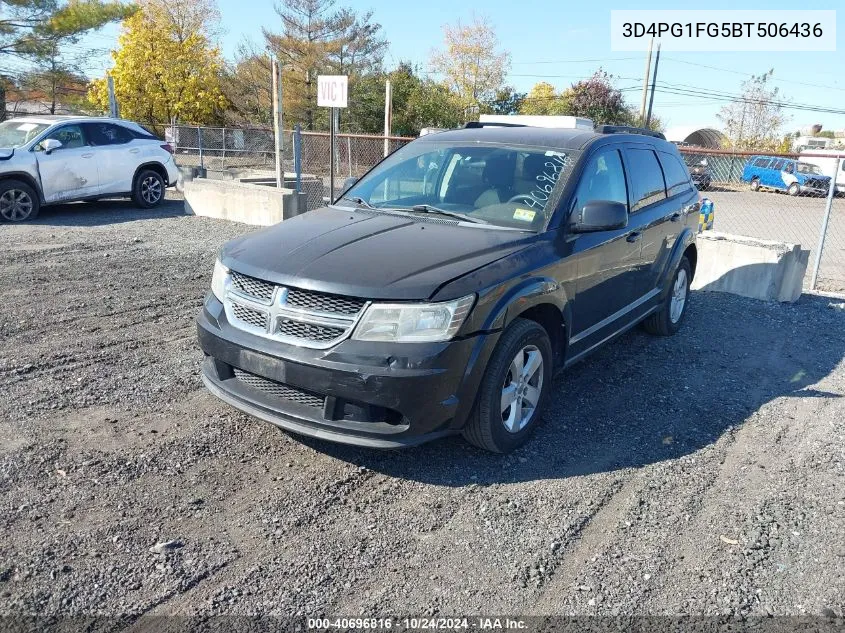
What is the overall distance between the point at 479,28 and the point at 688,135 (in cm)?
1548

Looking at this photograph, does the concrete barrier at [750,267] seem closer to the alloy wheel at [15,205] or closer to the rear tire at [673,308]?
the rear tire at [673,308]

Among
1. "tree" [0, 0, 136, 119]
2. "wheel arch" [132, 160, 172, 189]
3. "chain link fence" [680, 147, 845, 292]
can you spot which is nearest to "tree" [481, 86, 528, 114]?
"chain link fence" [680, 147, 845, 292]

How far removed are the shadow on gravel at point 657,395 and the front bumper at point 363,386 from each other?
1.61ft

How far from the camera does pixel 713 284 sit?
335 inches

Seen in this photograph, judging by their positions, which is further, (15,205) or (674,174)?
(15,205)

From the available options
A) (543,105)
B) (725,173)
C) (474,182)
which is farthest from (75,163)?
(543,105)

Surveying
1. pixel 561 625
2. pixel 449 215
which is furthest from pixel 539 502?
pixel 449 215

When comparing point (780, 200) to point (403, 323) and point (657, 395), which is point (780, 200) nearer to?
point (657, 395)

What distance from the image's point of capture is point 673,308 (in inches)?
255

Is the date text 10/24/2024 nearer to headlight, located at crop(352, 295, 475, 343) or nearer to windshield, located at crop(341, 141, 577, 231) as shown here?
headlight, located at crop(352, 295, 475, 343)

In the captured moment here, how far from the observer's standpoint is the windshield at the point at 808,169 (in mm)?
29619

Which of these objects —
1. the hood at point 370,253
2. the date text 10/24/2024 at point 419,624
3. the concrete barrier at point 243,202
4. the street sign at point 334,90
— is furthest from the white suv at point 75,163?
the date text 10/24/2024 at point 419,624

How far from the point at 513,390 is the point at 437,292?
87 centimetres

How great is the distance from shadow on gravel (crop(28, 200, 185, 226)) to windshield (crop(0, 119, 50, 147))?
4.11 feet
